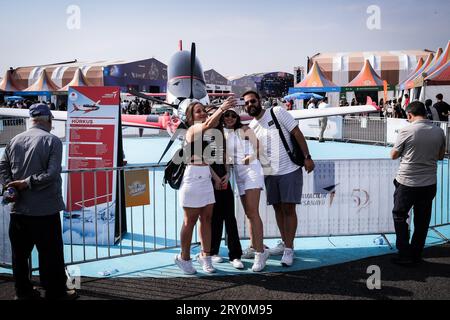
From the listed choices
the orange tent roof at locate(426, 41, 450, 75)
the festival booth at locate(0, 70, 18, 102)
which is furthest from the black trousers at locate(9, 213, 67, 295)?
the festival booth at locate(0, 70, 18, 102)

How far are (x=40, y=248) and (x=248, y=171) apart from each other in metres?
2.22

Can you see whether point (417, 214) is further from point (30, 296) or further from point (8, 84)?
point (8, 84)

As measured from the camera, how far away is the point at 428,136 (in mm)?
4453

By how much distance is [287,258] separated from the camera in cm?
461

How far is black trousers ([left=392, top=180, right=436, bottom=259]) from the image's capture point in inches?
179

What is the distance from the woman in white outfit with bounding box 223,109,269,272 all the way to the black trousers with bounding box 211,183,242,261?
0.65ft

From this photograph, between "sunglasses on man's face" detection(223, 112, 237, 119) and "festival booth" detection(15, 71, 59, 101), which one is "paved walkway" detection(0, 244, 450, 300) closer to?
"sunglasses on man's face" detection(223, 112, 237, 119)

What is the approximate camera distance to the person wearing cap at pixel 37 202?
11.6 feet

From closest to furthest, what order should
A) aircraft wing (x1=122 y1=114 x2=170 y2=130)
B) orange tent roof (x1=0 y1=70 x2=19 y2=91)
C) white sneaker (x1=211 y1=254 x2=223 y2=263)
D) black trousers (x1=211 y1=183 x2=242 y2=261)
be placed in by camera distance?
1. black trousers (x1=211 y1=183 x2=242 y2=261)
2. white sneaker (x1=211 y1=254 x2=223 y2=263)
3. aircraft wing (x1=122 y1=114 x2=170 y2=130)
4. orange tent roof (x1=0 y1=70 x2=19 y2=91)

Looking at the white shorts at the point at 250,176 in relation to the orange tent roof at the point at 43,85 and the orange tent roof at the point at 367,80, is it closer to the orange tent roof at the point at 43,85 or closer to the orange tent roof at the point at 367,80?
the orange tent roof at the point at 367,80

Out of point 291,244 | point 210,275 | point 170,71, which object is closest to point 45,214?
point 210,275

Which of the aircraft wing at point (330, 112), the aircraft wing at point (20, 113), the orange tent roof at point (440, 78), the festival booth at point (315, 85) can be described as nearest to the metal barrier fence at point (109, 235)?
the aircraft wing at point (330, 112)

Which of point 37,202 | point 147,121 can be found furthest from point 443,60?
point 37,202

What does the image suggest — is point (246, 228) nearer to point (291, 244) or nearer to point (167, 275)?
point (291, 244)
